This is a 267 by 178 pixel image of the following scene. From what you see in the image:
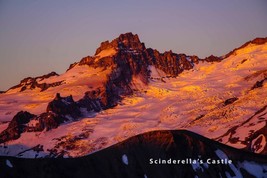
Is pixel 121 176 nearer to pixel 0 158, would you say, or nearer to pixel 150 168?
pixel 150 168

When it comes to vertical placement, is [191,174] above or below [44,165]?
below

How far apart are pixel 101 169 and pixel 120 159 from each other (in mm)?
9204

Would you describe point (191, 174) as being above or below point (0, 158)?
Result: below

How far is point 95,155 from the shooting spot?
640ft

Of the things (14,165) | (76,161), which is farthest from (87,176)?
(14,165)

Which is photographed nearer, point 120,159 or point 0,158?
point 0,158

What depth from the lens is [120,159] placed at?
198m

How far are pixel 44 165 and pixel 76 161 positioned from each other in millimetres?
11029

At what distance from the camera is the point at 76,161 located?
7446 inches

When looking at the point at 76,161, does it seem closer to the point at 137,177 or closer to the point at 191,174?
the point at 137,177

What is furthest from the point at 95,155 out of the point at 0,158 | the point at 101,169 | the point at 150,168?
the point at 0,158

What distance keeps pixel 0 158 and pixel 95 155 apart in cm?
3156

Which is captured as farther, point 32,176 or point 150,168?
point 150,168

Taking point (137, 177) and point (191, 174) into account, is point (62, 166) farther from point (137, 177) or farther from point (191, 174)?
point (191, 174)
